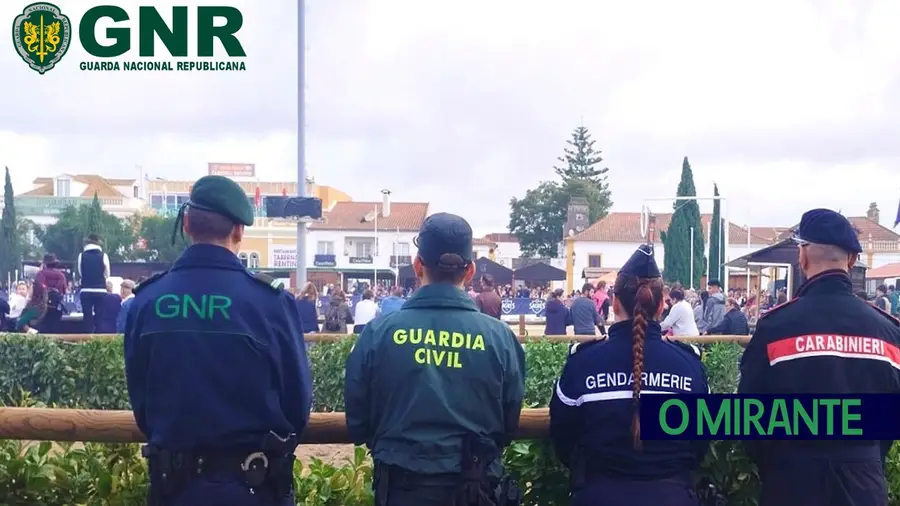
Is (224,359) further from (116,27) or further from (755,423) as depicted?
(116,27)

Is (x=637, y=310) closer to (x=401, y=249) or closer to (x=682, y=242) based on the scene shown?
(x=682, y=242)

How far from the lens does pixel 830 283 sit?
3432 millimetres

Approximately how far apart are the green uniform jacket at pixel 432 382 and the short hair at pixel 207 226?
63 cm

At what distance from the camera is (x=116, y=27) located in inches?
543

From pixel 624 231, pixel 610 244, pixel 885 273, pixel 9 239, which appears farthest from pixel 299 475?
pixel 624 231

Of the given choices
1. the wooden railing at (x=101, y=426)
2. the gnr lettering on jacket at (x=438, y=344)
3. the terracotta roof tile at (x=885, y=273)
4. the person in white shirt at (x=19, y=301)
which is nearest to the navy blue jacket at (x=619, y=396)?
the wooden railing at (x=101, y=426)

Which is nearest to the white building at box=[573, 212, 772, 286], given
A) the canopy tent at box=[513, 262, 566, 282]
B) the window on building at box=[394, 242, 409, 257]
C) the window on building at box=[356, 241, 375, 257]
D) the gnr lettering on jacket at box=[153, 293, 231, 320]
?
the window on building at box=[394, 242, 409, 257]

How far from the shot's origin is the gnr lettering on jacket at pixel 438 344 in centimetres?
316

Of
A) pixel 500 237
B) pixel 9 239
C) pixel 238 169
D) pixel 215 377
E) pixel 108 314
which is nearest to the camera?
pixel 215 377

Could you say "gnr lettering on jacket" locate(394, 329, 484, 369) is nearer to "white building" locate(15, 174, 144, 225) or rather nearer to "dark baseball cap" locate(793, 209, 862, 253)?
"dark baseball cap" locate(793, 209, 862, 253)

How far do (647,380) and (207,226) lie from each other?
5.52 feet

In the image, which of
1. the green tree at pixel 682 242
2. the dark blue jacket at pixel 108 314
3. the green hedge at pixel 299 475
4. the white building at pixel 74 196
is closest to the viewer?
the green hedge at pixel 299 475

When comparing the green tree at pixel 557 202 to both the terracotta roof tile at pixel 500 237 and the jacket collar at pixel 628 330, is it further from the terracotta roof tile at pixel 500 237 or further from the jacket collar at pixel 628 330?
the jacket collar at pixel 628 330

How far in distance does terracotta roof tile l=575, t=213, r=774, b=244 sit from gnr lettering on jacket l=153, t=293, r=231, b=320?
81270 millimetres
